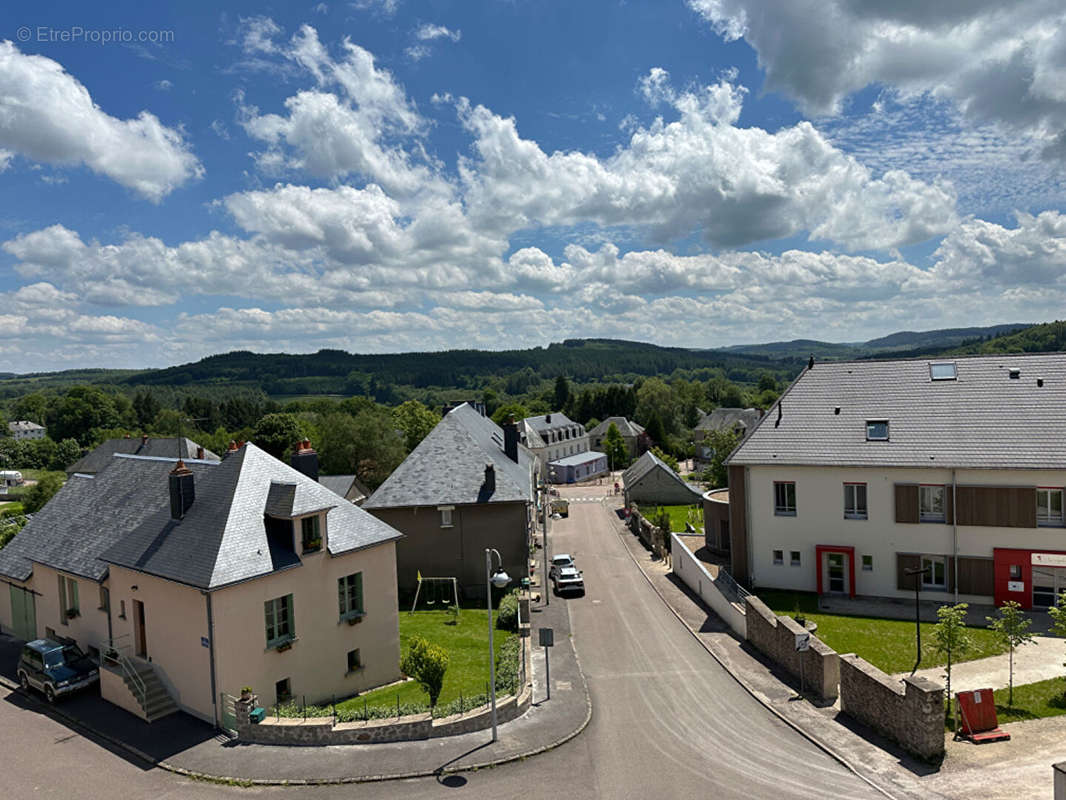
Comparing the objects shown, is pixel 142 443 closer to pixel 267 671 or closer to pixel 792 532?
pixel 267 671

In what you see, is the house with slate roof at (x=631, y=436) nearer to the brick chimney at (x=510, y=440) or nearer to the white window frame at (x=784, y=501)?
the brick chimney at (x=510, y=440)

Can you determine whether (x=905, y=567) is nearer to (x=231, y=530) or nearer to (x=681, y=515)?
(x=231, y=530)

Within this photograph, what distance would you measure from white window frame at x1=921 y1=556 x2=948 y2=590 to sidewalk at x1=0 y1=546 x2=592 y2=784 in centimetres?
1991

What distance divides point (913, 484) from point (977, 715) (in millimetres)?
15693

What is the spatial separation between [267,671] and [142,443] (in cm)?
5772

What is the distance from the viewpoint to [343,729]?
63.3 ft

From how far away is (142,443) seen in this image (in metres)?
69.6

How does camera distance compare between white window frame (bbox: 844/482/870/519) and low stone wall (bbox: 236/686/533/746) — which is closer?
low stone wall (bbox: 236/686/533/746)

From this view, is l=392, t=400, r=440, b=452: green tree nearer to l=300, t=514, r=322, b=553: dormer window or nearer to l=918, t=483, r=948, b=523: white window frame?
l=300, t=514, r=322, b=553: dormer window

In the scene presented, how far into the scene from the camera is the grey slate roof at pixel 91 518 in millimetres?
26406

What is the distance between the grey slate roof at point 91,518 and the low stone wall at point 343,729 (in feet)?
31.6

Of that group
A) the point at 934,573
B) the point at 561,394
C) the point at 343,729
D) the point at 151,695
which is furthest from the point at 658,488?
the point at 561,394

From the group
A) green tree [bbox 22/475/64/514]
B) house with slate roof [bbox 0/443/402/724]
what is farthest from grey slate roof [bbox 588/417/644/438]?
house with slate roof [bbox 0/443/402/724]

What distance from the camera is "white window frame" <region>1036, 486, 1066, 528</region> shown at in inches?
1196
